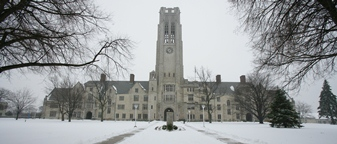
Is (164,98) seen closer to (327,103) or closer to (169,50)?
(169,50)

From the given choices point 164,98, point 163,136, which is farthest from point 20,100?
A: point 163,136

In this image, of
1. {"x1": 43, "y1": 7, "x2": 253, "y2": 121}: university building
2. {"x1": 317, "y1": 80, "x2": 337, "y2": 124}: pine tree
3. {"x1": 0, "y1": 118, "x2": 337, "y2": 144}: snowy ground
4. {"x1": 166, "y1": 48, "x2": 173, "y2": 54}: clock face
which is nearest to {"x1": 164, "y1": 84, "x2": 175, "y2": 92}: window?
{"x1": 43, "y1": 7, "x2": 253, "y2": 121}: university building

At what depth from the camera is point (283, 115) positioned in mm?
24016

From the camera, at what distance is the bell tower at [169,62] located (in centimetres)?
5688

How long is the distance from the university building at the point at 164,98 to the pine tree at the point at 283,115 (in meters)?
31.4

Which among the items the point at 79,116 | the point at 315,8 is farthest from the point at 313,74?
the point at 79,116

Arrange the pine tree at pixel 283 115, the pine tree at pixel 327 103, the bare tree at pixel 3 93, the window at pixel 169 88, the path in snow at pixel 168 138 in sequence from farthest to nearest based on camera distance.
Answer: the window at pixel 169 88 → the bare tree at pixel 3 93 → the pine tree at pixel 327 103 → the pine tree at pixel 283 115 → the path in snow at pixel 168 138

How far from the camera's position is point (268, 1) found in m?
7.44

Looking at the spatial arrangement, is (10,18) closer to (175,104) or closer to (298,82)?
(298,82)

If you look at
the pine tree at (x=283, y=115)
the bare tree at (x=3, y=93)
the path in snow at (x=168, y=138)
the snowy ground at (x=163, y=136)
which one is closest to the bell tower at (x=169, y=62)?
the pine tree at (x=283, y=115)

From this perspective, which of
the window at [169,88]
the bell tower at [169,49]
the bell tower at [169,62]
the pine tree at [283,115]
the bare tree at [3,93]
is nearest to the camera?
the pine tree at [283,115]

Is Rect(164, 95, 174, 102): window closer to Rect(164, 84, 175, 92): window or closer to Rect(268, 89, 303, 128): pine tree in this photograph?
Rect(164, 84, 175, 92): window

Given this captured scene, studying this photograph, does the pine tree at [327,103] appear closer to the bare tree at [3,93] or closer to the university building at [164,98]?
the university building at [164,98]

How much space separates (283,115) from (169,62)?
39788mm
